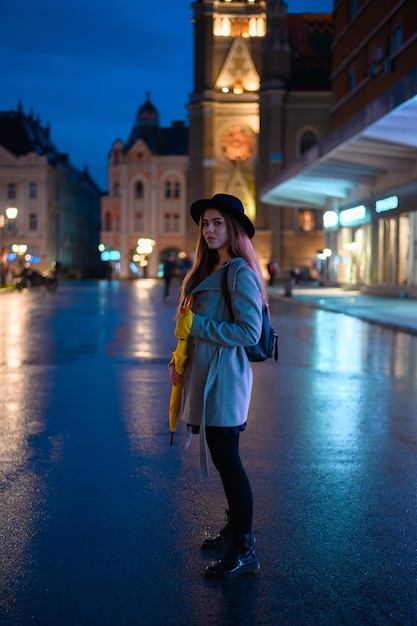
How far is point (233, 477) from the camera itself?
169 inches

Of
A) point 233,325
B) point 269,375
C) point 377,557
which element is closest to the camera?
point 233,325

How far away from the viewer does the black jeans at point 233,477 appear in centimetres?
425

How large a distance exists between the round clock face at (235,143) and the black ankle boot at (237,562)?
72.4 metres

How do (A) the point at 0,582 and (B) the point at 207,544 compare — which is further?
(B) the point at 207,544

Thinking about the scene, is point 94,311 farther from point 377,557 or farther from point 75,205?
point 75,205

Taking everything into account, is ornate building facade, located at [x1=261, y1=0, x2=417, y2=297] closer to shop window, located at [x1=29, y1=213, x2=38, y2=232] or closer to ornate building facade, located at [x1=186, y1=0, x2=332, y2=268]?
ornate building facade, located at [x1=186, y1=0, x2=332, y2=268]

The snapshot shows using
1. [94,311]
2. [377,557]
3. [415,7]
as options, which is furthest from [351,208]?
[377,557]

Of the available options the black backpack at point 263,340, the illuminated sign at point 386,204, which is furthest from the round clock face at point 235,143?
the black backpack at point 263,340

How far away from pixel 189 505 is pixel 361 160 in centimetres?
3094

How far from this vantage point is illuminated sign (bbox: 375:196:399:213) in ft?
117

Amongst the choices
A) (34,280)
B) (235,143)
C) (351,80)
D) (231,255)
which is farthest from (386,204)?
(235,143)

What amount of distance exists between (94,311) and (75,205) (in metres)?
78.9

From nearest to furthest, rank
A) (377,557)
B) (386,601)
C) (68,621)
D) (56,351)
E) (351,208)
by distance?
(68,621), (386,601), (377,557), (56,351), (351,208)

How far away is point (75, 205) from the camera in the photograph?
342 ft
